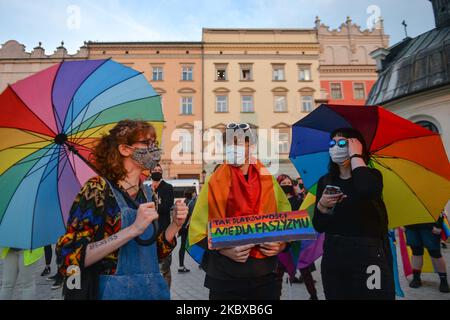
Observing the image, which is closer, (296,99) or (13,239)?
(13,239)

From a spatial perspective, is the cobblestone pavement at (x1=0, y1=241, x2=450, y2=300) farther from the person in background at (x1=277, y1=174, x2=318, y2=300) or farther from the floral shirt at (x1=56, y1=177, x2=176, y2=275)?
the floral shirt at (x1=56, y1=177, x2=176, y2=275)

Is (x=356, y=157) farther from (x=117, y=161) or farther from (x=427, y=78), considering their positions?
(x=427, y=78)

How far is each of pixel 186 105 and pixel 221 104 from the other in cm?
335

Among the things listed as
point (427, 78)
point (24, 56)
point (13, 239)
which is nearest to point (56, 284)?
point (13, 239)

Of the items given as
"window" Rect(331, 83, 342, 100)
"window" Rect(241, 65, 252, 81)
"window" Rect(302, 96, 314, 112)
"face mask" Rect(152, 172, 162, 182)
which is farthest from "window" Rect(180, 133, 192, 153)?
"face mask" Rect(152, 172, 162, 182)

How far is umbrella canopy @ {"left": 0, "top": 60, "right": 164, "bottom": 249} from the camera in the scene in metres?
2.22

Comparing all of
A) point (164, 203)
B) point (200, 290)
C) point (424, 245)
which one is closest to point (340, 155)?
point (164, 203)

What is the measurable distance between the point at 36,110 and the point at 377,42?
43482 millimetres

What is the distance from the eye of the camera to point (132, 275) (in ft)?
5.66

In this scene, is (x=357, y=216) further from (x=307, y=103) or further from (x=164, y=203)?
(x=307, y=103)

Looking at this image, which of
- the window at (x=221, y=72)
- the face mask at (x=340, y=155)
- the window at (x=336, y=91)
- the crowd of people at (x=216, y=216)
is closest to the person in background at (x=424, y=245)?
the crowd of people at (x=216, y=216)

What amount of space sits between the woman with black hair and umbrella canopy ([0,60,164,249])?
1995 mm

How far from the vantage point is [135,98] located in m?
2.67

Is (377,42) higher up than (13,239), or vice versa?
(377,42)
